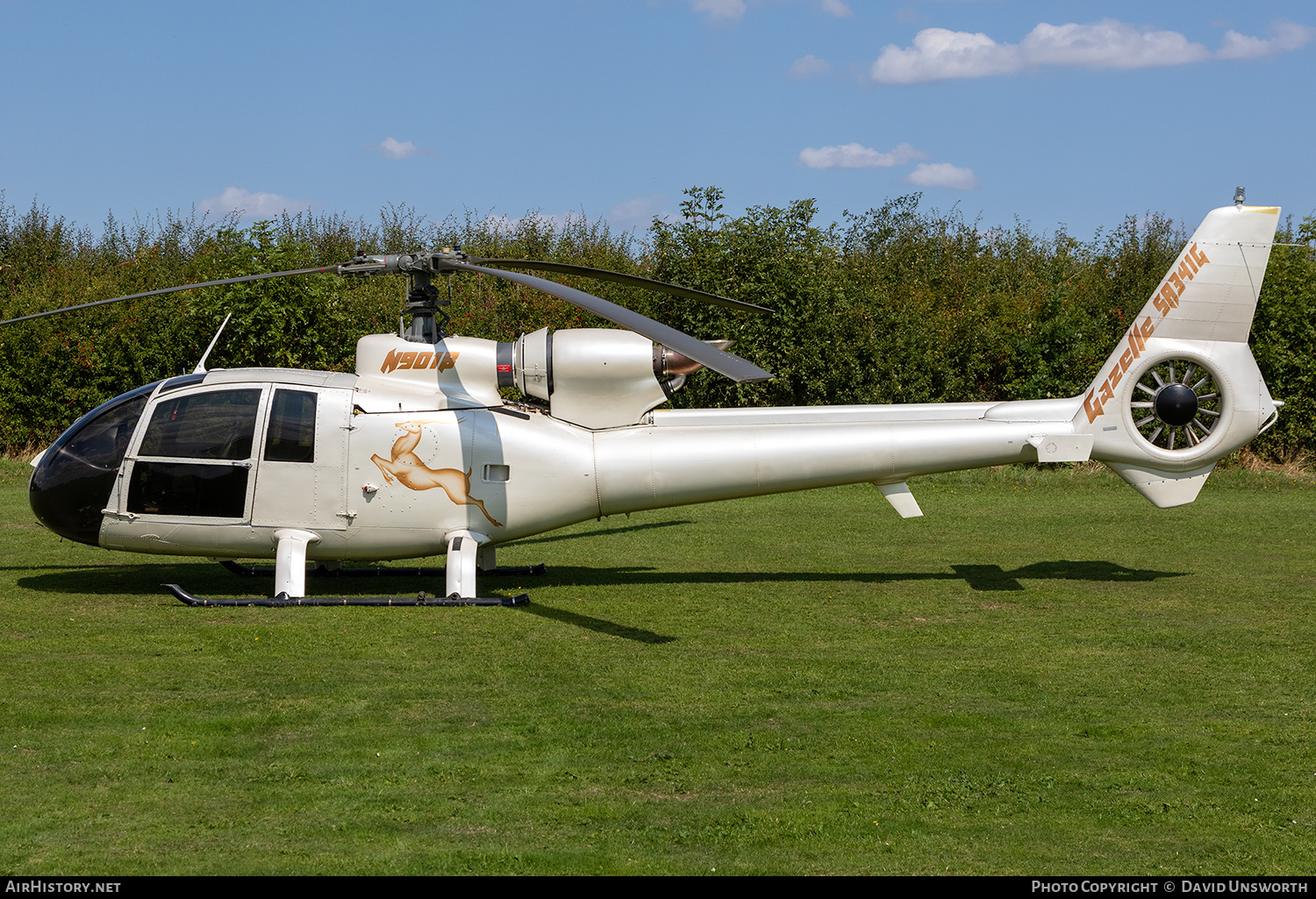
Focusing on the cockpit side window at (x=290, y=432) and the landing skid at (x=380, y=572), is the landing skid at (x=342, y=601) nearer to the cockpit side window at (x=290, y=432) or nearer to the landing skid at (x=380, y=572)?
the cockpit side window at (x=290, y=432)

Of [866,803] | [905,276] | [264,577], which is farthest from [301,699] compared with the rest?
[905,276]

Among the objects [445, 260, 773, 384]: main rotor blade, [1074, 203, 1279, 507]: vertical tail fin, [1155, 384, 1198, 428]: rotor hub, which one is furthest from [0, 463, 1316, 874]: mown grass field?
[445, 260, 773, 384]: main rotor blade

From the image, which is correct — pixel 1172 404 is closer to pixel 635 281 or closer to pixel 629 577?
pixel 635 281

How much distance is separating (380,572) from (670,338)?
18.6 ft

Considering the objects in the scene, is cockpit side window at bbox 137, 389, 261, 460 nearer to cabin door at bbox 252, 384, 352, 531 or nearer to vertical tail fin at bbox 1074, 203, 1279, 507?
cabin door at bbox 252, 384, 352, 531

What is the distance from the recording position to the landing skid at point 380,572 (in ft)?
39.7

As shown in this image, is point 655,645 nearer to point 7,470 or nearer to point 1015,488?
point 1015,488

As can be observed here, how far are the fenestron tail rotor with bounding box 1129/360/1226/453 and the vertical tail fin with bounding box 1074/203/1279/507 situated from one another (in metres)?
0.01

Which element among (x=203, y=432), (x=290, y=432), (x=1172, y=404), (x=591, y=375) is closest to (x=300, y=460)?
(x=290, y=432)

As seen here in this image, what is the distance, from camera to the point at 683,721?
7152 millimetres

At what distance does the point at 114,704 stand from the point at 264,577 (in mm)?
4807

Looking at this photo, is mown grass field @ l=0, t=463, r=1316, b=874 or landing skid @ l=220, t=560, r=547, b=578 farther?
landing skid @ l=220, t=560, r=547, b=578

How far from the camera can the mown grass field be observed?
5.28 meters
